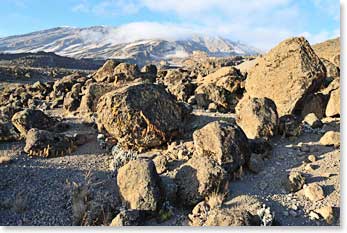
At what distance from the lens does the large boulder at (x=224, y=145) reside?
21.0 ft

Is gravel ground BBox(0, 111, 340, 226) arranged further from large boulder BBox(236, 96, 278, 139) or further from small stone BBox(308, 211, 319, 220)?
large boulder BBox(236, 96, 278, 139)

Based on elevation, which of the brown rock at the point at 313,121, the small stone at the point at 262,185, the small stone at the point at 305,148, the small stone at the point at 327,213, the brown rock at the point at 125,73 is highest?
the brown rock at the point at 125,73

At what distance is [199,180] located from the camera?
5.85m

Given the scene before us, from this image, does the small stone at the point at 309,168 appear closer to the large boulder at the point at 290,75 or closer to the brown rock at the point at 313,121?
the brown rock at the point at 313,121

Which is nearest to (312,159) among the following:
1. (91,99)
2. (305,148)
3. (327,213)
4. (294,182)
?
(305,148)

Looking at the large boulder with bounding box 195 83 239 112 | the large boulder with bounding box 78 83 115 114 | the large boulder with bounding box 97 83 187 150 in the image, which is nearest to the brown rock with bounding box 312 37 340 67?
the large boulder with bounding box 195 83 239 112

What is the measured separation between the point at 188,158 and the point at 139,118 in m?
1.40

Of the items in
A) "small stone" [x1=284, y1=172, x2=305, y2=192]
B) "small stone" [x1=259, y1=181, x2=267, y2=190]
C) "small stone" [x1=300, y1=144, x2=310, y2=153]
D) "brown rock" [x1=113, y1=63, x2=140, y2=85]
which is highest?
"brown rock" [x1=113, y1=63, x2=140, y2=85]

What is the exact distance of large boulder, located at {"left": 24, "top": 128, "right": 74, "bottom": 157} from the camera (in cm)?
781

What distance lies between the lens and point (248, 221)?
496 centimetres

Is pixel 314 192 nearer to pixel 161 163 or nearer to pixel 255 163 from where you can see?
pixel 255 163

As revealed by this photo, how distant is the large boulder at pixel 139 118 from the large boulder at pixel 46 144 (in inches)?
38.9

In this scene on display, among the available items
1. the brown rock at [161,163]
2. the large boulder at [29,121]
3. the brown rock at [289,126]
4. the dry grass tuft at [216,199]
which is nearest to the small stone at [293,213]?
the dry grass tuft at [216,199]

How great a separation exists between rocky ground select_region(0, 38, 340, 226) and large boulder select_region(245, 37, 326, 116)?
3cm
